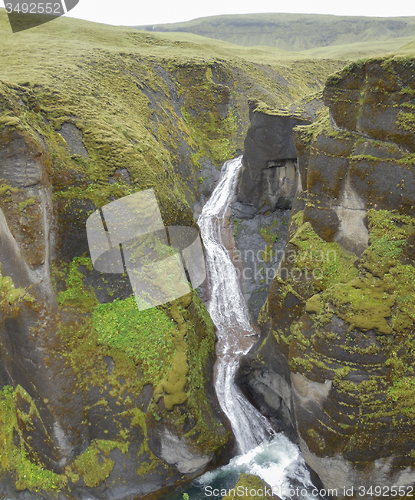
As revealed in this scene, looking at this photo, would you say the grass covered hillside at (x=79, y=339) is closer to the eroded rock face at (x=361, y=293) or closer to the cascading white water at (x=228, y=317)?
the cascading white water at (x=228, y=317)

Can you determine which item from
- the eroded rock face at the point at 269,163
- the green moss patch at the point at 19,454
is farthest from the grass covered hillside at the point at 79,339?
the eroded rock face at the point at 269,163

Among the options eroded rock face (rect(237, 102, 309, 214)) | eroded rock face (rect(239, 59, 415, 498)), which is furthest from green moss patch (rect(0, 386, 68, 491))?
eroded rock face (rect(237, 102, 309, 214))

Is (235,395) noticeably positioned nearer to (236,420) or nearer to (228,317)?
(236,420)

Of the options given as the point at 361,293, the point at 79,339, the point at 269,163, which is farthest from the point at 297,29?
the point at 79,339

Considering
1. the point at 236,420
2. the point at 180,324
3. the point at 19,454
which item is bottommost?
the point at 236,420

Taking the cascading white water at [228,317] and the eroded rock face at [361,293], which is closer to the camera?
the eroded rock face at [361,293]

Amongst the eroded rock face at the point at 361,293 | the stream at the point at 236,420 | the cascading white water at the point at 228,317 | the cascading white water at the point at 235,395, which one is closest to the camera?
the eroded rock face at the point at 361,293

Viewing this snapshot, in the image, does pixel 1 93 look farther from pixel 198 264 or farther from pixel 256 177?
pixel 256 177
